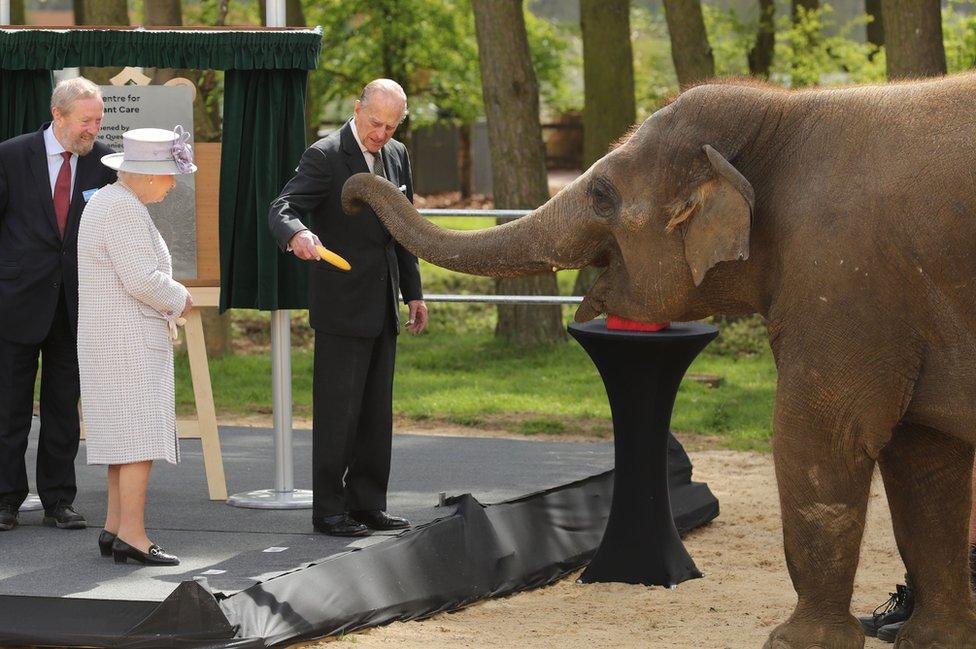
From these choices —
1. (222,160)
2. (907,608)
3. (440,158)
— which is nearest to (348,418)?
(222,160)

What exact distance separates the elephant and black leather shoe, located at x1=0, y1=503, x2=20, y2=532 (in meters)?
2.89

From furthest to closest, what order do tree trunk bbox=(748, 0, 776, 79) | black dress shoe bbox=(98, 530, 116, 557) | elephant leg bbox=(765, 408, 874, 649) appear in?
tree trunk bbox=(748, 0, 776, 79) < black dress shoe bbox=(98, 530, 116, 557) < elephant leg bbox=(765, 408, 874, 649)

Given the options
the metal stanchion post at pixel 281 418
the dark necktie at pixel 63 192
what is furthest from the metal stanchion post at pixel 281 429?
the dark necktie at pixel 63 192

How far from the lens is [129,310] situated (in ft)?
21.2

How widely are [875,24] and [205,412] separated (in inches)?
645

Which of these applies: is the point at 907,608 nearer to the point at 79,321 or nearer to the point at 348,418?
the point at 348,418

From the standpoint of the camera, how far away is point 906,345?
15.9 ft

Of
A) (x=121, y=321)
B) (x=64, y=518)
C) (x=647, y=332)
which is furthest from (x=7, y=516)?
(x=647, y=332)

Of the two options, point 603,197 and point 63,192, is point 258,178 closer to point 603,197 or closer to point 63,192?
point 63,192

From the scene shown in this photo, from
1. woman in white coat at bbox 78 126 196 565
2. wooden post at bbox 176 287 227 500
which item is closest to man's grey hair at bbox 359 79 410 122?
woman in white coat at bbox 78 126 196 565

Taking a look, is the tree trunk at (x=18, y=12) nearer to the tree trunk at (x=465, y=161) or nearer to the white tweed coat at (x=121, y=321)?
the white tweed coat at (x=121, y=321)

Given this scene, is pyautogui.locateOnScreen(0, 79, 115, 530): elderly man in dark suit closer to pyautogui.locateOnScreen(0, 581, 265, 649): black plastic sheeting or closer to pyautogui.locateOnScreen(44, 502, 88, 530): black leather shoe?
pyautogui.locateOnScreen(44, 502, 88, 530): black leather shoe

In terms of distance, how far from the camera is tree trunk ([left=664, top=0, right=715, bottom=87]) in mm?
16062

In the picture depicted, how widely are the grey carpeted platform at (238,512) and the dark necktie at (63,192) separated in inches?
57.6
